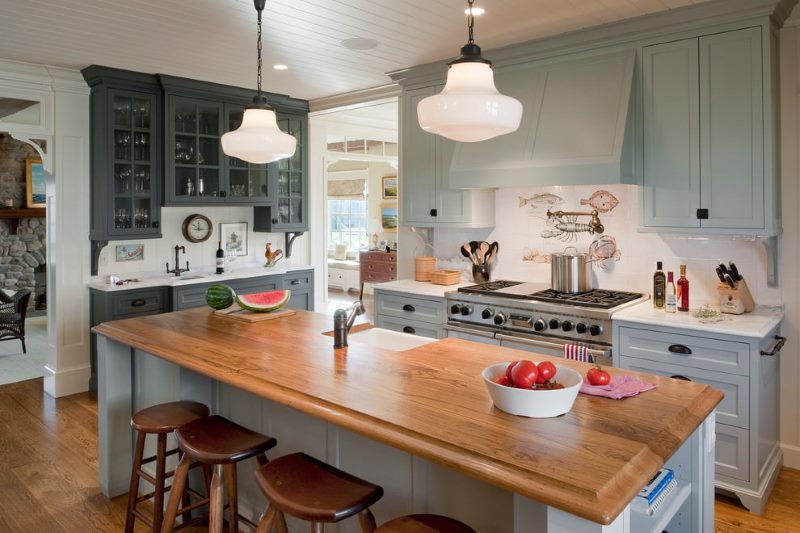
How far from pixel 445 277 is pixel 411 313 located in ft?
1.38

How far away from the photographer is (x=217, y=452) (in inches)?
89.0

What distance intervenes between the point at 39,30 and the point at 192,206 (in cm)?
192

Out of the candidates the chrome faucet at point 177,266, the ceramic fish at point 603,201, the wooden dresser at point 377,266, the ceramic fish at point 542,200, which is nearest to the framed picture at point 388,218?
the wooden dresser at point 377,266

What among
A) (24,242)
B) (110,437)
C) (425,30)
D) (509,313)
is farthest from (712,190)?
(24,242)

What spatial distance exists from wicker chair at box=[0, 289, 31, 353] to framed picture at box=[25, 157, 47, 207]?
7.44 ft

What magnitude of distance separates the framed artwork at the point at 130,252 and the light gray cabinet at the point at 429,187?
2429 millimetres

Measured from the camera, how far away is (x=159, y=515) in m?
2.62

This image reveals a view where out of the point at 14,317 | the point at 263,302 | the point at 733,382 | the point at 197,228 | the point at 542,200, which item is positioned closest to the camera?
the point at 733,382

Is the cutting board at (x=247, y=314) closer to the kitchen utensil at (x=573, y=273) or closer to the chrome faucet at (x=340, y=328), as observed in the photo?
the chrome faucet at (x=340, y=328)

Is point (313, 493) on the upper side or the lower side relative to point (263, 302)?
lower

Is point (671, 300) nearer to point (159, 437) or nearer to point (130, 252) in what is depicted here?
point (159, 437)

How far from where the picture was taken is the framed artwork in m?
5.32

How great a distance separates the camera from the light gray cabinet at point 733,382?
3.02 meters

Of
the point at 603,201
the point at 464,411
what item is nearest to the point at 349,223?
the point at 603,201
